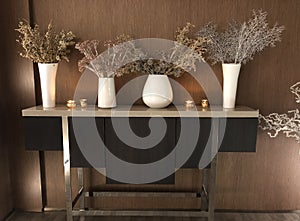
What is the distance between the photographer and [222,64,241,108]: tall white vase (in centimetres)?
169

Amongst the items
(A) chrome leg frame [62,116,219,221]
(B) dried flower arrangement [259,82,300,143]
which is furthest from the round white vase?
(B) dried flower arrangement [259,82,300,143]

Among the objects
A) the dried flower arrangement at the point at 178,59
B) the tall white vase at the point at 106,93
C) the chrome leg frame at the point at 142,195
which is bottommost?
the chrome leg frame at the point at 142,195

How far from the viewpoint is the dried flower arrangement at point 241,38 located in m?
1.66

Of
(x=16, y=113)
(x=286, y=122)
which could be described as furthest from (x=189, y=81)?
(x=16, y=113)

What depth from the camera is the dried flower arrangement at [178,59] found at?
5.45ft

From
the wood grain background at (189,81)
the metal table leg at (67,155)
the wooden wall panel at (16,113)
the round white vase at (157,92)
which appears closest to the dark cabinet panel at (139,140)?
the round white vase at (157,92)

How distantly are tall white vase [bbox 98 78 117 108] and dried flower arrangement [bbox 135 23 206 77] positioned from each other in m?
0.21

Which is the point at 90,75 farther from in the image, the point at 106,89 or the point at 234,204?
the point at 234,204

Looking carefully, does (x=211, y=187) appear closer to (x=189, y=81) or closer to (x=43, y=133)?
(x=189, y=81)

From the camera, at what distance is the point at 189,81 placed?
6.25 ft

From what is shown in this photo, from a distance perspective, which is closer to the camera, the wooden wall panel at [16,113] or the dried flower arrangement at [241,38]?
the dried flower arrangement at [241,38]

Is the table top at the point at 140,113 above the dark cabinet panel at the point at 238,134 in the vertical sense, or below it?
above

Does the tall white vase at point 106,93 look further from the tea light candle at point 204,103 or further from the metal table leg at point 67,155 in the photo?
the tea light candle at point 204,103

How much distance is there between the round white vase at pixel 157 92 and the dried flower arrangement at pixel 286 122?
2.37ft
